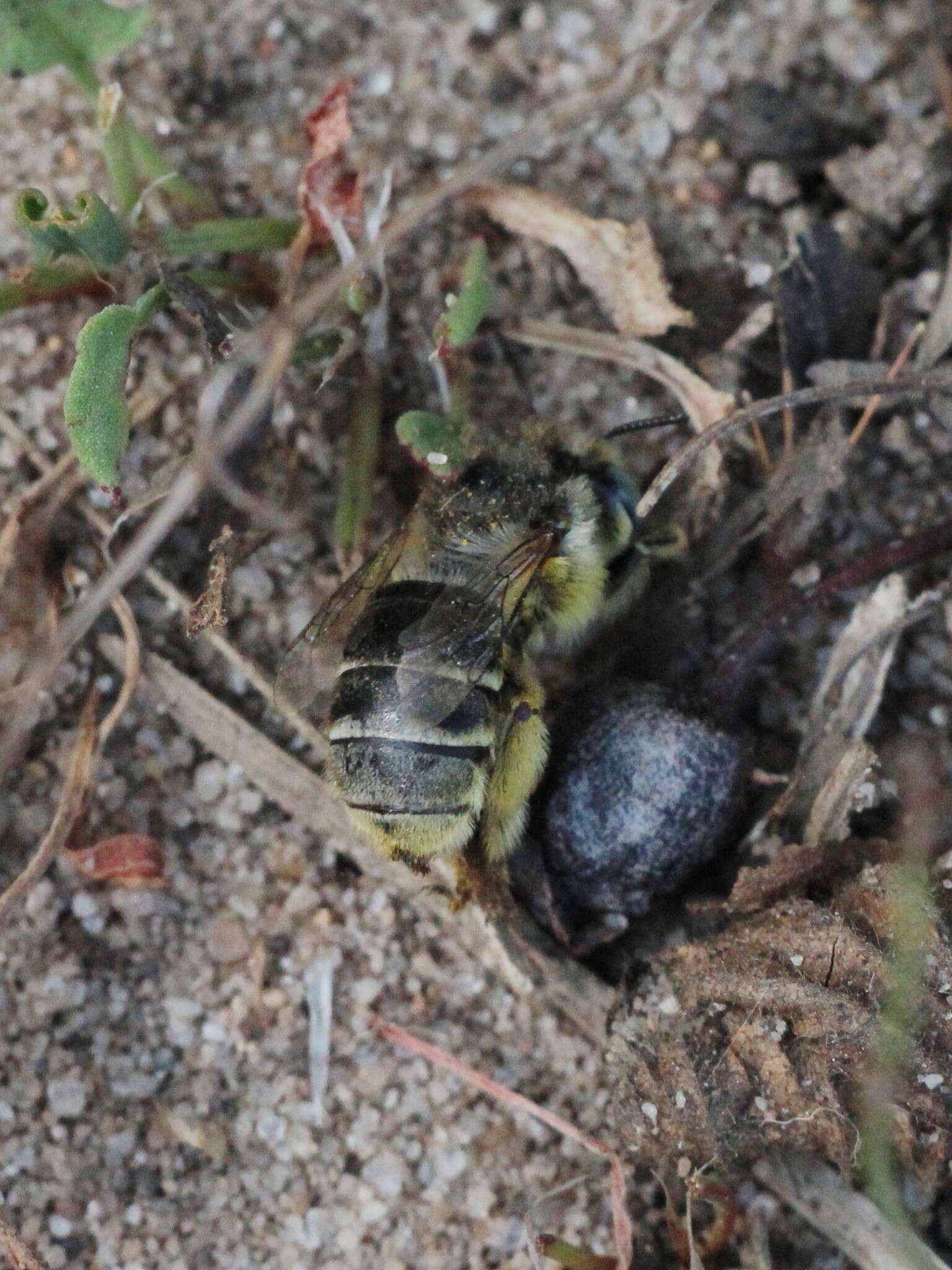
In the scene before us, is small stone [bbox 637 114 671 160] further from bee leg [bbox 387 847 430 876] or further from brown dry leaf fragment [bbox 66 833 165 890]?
brown dry leaf fragment [bbox 66 833 165 890]

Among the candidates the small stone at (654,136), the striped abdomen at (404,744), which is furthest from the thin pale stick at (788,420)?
the striped abdomen at (404,744)

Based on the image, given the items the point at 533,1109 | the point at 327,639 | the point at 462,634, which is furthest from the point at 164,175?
the point at 533,1109

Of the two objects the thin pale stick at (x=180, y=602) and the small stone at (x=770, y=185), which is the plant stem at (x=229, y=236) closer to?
the thin pale stick at (x=180, y=602)

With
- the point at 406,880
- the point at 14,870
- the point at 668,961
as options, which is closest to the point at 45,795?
the point at 14,870

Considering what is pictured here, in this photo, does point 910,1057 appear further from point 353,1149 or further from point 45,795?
point 45,795

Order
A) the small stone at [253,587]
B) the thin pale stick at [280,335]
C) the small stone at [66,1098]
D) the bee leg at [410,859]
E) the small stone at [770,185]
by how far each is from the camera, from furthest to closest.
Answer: the small stone at [770,185] → the small stone at [253,587] → the small stone at [66,1098] → the bee leg at [410,859] → the thin pale stick at [280,335]

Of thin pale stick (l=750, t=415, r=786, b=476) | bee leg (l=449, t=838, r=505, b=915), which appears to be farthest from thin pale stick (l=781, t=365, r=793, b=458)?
bee leg (l=449, t=838, r=505, b=915)
